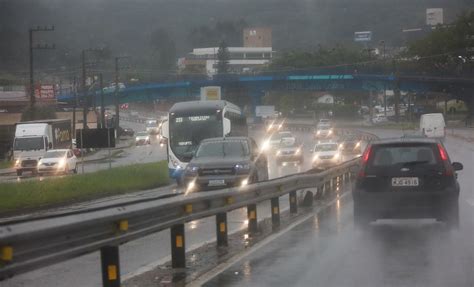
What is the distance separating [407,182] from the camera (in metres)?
15.0

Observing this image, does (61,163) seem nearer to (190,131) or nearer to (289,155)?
(289,155)

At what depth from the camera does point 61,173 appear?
48.2 metres

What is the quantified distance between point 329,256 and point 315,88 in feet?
330

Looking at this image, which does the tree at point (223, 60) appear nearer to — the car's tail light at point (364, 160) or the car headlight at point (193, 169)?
the car headlight at point (193, 169)

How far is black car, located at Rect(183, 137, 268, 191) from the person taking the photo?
23.0m

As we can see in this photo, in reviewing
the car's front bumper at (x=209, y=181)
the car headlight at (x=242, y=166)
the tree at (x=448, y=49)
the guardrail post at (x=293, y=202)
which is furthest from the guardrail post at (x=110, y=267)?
the tree at (x=448, y=49)

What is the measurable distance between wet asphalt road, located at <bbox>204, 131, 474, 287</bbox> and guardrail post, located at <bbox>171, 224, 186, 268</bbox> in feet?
2.26

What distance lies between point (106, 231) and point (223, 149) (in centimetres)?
Answer: 1549

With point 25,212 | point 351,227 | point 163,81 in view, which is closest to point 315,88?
point 163,81

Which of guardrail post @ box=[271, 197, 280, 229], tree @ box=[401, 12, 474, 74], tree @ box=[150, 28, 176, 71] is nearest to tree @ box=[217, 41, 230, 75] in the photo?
tree @ box=[150, 28, 176, 71]

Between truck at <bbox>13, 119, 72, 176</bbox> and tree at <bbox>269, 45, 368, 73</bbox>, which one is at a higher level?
tree at <bbox>269, 45, 368, 73</bbox>

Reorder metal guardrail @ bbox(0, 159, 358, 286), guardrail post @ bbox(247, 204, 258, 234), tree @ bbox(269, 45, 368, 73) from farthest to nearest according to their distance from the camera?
tree @ bbox(269, 45, 368, 73) → guardrail post @ bbox(247, 204, 258, 234) → metal guardrail @ bbox(0, 159, 358, 286)

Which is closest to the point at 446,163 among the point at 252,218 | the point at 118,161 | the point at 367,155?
the point at 367,155

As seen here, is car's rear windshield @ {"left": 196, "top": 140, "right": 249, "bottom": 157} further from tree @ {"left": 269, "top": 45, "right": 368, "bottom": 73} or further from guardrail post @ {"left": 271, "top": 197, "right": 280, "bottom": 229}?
tree @ {"left": 269, "top": 45, "right": 368, "bottom": 73}
